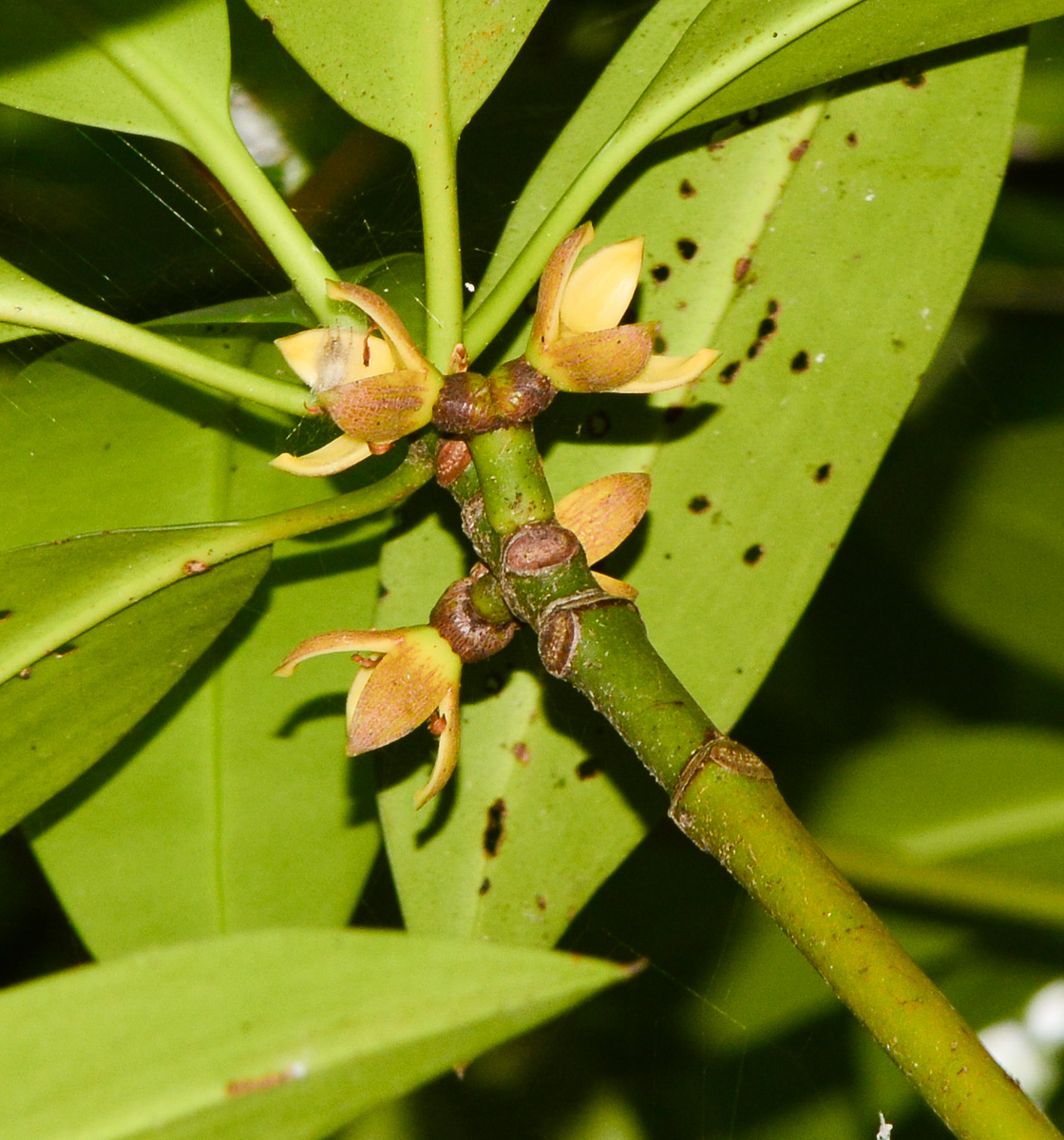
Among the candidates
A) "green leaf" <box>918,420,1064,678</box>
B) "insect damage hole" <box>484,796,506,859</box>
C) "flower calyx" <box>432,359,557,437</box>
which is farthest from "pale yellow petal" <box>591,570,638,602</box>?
"green leaf" <box>918,420,1064,678</box>

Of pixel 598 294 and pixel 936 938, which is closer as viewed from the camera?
pixel 598 294

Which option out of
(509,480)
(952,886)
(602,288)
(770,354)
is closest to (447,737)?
(509,480)

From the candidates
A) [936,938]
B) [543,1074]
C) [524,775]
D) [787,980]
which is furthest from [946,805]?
[524,775]

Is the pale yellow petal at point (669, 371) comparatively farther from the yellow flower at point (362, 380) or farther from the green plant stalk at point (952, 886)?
the green plant stalk at point (952, 886)

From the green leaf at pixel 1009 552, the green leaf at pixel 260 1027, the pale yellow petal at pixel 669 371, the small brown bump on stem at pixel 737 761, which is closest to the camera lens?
the green leaf at pixel 260 1027

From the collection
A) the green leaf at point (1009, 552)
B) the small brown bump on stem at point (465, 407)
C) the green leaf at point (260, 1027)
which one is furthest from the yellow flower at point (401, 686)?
the green leaf at point (1009, 552)

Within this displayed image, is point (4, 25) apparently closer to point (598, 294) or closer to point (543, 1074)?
point (598, 294)

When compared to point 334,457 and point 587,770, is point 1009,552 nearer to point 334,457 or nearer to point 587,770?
point 587,770
